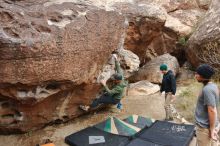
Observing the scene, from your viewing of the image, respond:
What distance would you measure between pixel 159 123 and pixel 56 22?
3097mm

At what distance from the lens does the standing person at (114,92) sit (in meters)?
7.75

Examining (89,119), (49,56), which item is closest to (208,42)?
(89,119)

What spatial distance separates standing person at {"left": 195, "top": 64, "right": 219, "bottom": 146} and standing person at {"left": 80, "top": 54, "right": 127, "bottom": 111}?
114 inches

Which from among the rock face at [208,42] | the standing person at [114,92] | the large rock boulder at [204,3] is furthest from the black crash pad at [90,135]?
the large rock boulder at [204,3]

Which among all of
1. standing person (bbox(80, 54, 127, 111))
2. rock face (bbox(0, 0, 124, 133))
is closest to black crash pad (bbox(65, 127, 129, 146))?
rock face (bbox(0, 0, 124, 133))

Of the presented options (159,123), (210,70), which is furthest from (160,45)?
(210,70)

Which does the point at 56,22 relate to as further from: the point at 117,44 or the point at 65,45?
the point at 117,44

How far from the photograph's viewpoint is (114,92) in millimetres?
7746

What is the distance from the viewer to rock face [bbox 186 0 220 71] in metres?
11.0

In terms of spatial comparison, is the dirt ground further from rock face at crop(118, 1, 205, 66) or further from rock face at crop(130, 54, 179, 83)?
rock face at crop(118, 1, 205, 66)

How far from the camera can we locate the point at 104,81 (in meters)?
7.83

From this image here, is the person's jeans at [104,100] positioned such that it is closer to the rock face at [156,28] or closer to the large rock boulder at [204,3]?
the rock face at [156,28]

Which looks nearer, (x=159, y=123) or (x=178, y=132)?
(x=178, y=132)

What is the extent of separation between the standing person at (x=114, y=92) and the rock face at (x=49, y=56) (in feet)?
0.63
